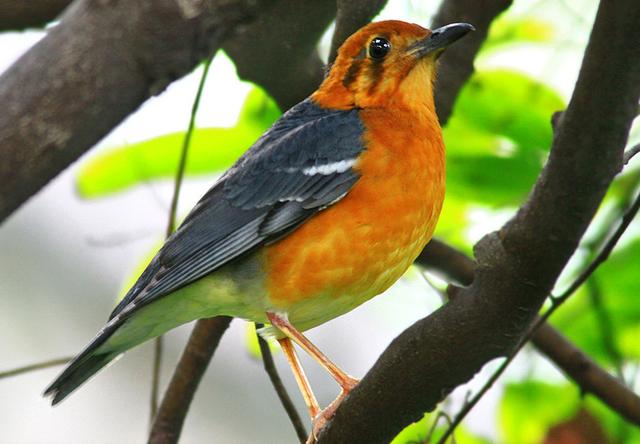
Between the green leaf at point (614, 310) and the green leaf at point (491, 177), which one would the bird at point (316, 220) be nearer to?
the green leaf at point (491, 177)

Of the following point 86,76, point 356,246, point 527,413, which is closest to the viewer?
point 86,76

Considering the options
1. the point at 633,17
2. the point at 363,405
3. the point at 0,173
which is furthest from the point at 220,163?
the point at 633,17

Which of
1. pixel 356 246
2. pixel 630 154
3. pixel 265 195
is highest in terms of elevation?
pixel 265 195

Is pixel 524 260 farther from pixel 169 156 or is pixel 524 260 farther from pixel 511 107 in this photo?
pixel 169 156

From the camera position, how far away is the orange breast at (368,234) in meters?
5.23

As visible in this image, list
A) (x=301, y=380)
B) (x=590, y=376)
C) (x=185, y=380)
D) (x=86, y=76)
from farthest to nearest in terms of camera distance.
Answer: (x=185, y=380) < (x=590, y=376) < (x=301, y=380) < (x=86, y=76)

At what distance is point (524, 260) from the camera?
3.62 meters

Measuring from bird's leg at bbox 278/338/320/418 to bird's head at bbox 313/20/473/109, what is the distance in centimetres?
142

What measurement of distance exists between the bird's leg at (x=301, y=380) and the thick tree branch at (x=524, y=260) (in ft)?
2.95

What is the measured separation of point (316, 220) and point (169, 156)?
1153mm

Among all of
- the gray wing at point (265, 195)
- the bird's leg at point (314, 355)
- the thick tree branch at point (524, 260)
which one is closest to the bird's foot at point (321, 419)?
the bird's leg at point (314, 355)

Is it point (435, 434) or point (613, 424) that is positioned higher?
point (435, 434)

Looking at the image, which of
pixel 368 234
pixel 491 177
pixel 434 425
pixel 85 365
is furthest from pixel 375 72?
pixel 85 365

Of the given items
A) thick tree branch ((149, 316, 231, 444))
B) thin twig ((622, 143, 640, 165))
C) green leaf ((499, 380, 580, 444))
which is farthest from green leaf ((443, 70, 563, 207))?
thick tree branch ((149, 316, 231, 444))
